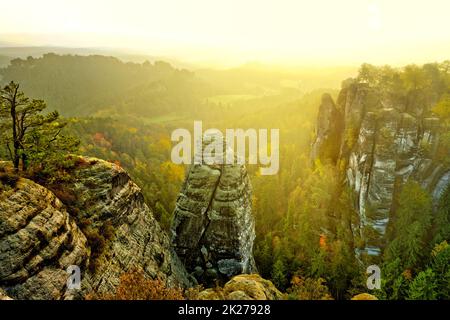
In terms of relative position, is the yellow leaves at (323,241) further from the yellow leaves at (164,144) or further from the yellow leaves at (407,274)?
the yellow leaves at (164,144)

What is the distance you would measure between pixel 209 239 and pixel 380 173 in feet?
87.8

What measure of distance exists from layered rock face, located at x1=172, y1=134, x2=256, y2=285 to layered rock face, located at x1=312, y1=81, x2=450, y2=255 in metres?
22.0

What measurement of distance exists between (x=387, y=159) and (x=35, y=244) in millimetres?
42534

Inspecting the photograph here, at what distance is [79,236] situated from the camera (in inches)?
747

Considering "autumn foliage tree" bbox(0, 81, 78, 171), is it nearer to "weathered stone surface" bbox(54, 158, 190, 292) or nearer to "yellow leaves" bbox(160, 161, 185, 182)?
"weathered stone surface" bbox(54, 158, 190, 292)

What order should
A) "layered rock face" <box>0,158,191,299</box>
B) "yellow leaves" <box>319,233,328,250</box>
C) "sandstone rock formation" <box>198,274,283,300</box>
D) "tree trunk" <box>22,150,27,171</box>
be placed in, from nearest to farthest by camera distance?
"layered rock face" <box>0,158,191,299</box> → "sandstone rock formation" <box>198,274,283,300</box> → "tree trunk" <box>22,150,27,171</box> → "yellow leaves" <box>319,233,328,250</box>

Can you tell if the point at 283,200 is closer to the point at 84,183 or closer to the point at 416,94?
the point at 416,94

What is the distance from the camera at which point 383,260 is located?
143 ft

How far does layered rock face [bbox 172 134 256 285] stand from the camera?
3195 cm

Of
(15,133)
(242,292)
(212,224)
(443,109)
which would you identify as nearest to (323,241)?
(443,109)

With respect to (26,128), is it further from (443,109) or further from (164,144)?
(164,144)

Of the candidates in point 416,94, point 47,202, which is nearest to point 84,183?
point 47,202

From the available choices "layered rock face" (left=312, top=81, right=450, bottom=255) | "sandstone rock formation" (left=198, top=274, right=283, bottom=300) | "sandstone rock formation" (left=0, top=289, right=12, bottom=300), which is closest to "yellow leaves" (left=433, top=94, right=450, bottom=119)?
"layered rock face" (left=312, top=81, right=450, bottom=255)

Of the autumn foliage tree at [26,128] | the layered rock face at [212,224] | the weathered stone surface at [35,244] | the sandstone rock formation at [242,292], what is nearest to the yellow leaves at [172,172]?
the layered rock face at [212,224]
